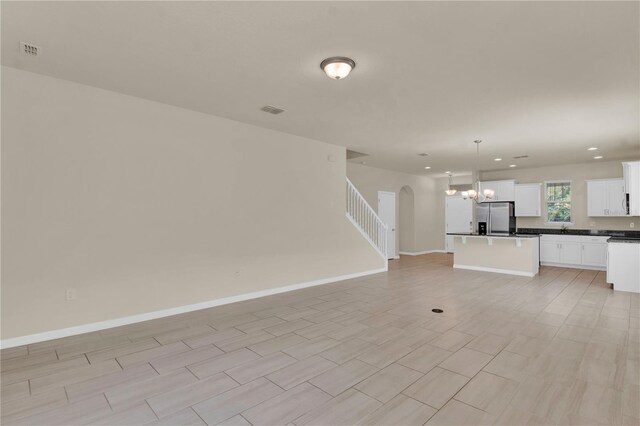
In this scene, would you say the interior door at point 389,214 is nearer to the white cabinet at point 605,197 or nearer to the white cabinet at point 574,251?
the white cabinet at point 574,251

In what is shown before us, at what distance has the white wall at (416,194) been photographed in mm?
9227

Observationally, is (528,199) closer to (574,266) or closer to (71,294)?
(574,266)

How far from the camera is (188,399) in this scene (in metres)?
2.38

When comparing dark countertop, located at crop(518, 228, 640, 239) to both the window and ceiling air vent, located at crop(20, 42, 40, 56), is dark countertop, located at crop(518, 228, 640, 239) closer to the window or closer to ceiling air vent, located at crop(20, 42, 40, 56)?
the window

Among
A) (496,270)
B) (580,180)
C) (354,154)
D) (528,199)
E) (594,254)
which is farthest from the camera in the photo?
(528,199)

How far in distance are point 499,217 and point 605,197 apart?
7.96 ft

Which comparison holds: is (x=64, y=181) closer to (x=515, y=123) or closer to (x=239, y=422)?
(x=239, y=422)

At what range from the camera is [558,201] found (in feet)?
29.7

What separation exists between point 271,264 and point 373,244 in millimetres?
2965

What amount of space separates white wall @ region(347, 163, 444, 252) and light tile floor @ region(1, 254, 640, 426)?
484cm

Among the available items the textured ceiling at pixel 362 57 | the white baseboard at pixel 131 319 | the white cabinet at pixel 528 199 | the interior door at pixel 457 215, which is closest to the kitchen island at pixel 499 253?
the white cabinet at pixel 528 199

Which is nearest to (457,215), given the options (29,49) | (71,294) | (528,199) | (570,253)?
(528,199)

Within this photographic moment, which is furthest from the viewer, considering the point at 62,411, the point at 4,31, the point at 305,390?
the point at 4,31

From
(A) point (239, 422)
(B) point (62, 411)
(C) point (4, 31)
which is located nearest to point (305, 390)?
(A) point (239, 422)
